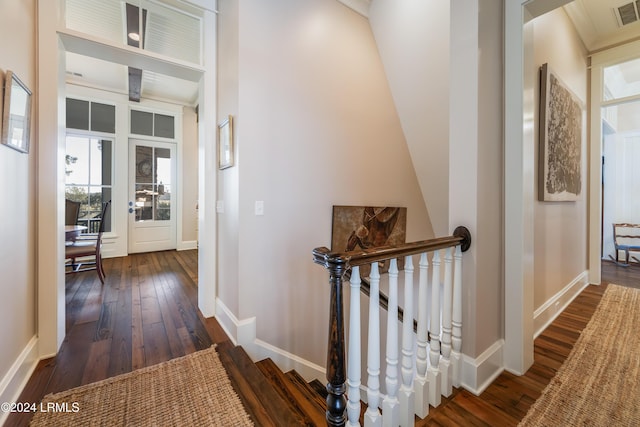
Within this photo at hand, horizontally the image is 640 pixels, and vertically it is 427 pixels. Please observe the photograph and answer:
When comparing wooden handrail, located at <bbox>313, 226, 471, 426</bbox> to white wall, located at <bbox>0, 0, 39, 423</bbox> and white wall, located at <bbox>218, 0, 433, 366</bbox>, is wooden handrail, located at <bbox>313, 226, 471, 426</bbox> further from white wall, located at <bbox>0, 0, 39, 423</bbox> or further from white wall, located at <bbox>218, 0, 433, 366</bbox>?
white wall, located at <bbox>0, 0, 39, 423</bbox>

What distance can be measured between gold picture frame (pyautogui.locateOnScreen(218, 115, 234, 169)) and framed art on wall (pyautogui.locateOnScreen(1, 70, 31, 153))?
1.12 meters

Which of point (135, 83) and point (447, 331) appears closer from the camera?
point (447, 331)

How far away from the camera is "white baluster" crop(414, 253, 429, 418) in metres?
1.38

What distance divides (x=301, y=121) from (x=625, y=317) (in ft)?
11.2

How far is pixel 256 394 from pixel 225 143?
1.81m

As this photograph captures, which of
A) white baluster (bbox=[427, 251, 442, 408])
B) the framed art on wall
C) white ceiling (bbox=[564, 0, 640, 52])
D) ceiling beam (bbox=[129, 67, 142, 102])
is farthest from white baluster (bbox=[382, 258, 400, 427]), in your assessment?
ceiling beam (bbox=[129, 67, 142, 102])

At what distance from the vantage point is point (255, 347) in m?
1.98

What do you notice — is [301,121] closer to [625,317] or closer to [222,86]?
[222,86]

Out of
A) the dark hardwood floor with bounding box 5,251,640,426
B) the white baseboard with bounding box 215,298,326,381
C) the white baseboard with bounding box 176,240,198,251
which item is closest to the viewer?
the dark hardwood floor with bounding box 5,251,640,426

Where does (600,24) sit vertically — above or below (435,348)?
above

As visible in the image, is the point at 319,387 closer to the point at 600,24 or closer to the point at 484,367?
the point at 484,367

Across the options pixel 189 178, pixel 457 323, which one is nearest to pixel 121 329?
pixel 457 323

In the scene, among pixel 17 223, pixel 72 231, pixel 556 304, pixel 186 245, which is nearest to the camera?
pixel 17 223

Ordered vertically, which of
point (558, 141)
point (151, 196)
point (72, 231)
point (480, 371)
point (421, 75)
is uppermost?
point (421, 75)
